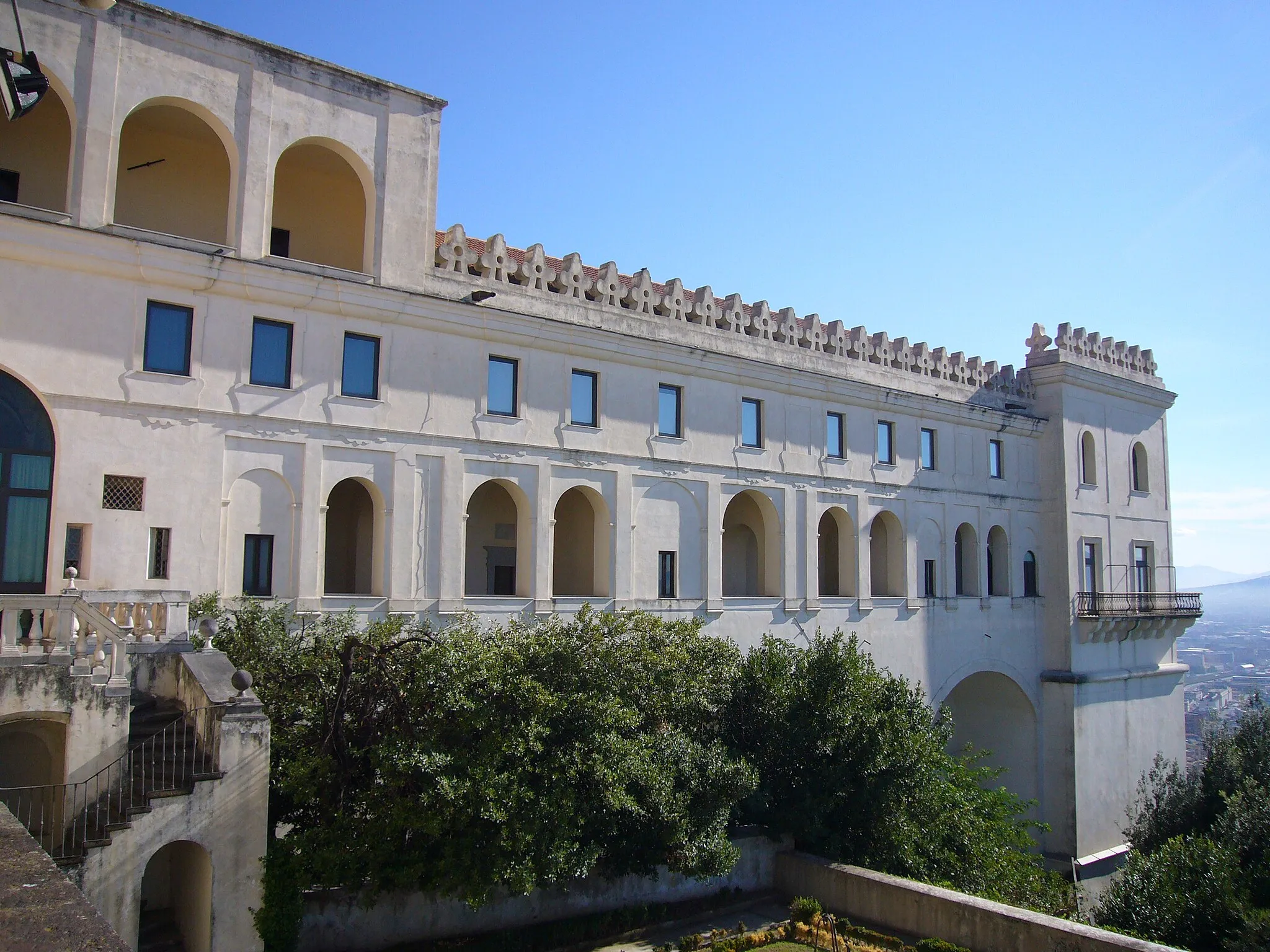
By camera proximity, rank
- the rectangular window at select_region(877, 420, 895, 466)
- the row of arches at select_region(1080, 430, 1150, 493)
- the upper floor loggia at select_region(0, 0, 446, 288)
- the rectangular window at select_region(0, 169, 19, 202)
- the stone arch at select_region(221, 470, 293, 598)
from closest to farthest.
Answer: the upper floor loggia at select_region(0, 0, 446, 288), the stone arch at select_region(221, 470, 293, 598), the rectangular window at select_region(0, 169, 19, 202), the rectangular window at select_region(877, 420, 895, 466), the row of arches at select_region(1080, 430, 1150, 493)

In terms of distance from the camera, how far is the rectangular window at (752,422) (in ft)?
86.9

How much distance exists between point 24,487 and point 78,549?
1.28 meters

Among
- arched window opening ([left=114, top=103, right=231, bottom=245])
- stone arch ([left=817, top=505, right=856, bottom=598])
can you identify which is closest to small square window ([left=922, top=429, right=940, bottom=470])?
stone arch ([left=817, top=505, right=856, bottom=598])

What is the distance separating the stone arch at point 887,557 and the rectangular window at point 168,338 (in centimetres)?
1934

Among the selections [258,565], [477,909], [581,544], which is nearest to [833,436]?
[581,544]

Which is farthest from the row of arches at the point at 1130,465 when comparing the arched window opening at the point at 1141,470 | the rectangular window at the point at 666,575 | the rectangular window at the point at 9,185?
the rectangular window at the point at 9,185

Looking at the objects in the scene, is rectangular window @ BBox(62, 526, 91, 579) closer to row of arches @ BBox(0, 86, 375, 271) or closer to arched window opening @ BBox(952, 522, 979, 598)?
row of arches @ BBox(0, 86, 375, 271)

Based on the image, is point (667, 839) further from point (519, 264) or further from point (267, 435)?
point (519, 264)

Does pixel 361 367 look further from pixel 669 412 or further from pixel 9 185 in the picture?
pixel 669 412

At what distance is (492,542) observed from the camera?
2488 cm

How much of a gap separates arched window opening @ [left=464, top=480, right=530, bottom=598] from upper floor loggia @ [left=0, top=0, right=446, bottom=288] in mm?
6196

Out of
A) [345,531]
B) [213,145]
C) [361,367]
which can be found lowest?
[345,531]

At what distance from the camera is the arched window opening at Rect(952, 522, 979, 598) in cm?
3281

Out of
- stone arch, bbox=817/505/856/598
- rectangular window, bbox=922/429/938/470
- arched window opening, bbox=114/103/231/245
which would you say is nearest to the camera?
arched window opening, bbox=114/103/231/245
